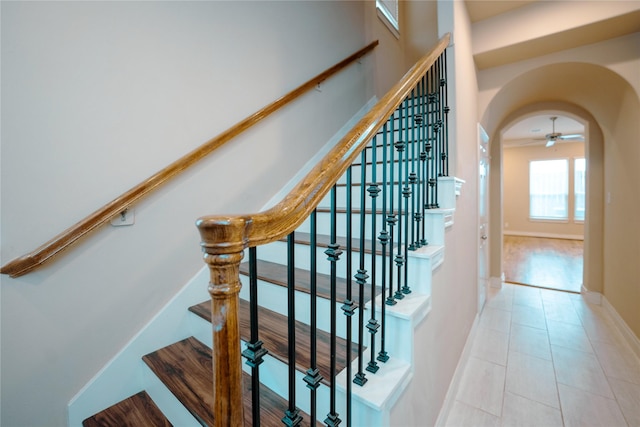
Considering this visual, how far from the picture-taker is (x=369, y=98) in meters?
2.99

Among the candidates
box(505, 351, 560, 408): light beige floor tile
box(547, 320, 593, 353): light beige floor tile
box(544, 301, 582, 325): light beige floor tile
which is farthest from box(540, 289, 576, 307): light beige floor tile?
box(505, 351, 560, 408): light beige floor tile

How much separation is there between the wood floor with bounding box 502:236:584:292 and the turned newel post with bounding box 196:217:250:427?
4723 millimetres

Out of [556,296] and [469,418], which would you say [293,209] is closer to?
[469,418]

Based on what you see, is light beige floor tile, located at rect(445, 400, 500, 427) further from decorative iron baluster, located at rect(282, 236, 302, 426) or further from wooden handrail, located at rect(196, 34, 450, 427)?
wooden handrail, located at rect(196, 34, 450, 427)

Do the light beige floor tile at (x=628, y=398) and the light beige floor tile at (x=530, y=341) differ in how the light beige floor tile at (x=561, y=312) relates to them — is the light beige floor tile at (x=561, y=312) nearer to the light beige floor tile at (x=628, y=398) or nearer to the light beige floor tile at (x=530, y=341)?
the light beige floor tile at (x=530, y=341)

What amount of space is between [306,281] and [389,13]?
11.5 feet

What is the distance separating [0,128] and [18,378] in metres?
0.96

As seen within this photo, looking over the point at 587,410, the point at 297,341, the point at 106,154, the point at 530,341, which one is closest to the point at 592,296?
the point at 530,341

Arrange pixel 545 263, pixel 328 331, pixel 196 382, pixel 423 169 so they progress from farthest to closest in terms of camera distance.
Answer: pixel 545 263
pixel 423 169
pixel 328 331
pixel 196 382

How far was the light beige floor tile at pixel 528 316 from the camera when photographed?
→ 2799 millimetres

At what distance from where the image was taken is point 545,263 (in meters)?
5.26

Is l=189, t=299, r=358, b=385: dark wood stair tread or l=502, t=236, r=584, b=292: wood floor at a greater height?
l=189, t=299, r=358, b=385: dark wood stair tread

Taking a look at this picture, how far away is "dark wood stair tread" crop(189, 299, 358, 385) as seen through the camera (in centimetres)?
104

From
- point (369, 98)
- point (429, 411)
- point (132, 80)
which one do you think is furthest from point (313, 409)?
A: point (369, 98)
